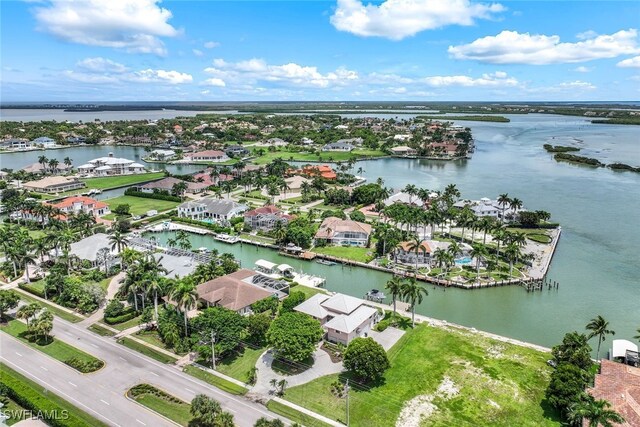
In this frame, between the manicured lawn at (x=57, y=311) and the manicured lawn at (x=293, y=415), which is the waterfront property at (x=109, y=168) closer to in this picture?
the manicured lawn at (x=57, y=311)

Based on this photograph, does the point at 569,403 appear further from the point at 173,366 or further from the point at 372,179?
the point at 372,179

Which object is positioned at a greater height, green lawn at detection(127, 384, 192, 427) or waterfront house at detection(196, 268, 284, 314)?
waterfront house at detection(196, 268, 284, 314)

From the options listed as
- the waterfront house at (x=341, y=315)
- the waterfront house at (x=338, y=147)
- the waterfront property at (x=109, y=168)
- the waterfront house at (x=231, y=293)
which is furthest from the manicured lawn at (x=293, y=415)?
the waterfront house at (x=338, y=147)

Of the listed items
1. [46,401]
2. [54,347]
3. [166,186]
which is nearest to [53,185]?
[166,186]

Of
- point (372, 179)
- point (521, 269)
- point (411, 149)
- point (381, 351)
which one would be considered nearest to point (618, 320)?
point (521, 269)

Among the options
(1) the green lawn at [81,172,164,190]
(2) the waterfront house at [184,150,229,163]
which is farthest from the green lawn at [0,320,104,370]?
(2) the waterfront house at [184,150,229,163]

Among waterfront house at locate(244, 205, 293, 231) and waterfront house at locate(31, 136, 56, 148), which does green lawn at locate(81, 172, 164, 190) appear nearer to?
waterfront house at locate(244, 205, 293, 231)
